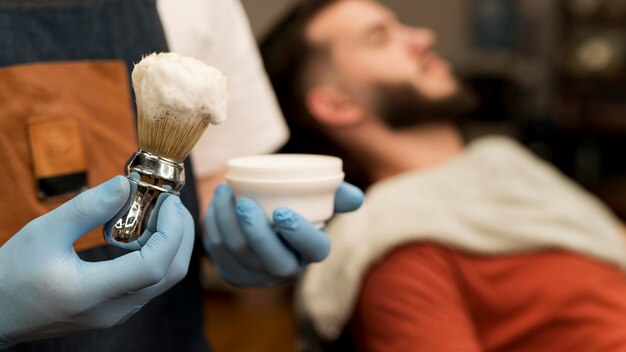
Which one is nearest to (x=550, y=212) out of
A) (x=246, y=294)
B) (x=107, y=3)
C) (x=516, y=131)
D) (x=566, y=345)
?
(x=566, y=345)

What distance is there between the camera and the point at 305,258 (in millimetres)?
853

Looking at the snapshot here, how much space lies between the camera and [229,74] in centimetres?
118

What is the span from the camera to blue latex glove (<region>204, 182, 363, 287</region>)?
0.76m

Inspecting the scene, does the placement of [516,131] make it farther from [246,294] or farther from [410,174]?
[410,174]

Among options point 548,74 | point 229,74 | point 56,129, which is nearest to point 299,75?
point 229,74

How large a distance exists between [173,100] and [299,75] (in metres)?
1.18

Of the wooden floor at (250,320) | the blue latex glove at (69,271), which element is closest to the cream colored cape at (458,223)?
the blue latex glove at (69,271)

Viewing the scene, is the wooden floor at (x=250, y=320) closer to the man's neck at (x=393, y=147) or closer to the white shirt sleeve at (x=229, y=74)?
the man's neck at (x=393, y=147)

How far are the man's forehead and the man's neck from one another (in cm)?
25

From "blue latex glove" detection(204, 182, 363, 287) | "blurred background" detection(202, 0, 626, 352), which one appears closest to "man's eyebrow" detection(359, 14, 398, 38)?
"blue latex glove" detection(204, 182, 363, 287)

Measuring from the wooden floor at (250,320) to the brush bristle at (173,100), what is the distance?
2.06m

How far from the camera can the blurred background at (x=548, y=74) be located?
140 inches

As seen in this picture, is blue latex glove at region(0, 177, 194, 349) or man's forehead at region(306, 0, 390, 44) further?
man's forehead at region(306, 0, 390, 44)

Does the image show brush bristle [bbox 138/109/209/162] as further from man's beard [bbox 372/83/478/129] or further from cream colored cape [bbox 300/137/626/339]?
man's beard [bbox 372/83/478/129]
